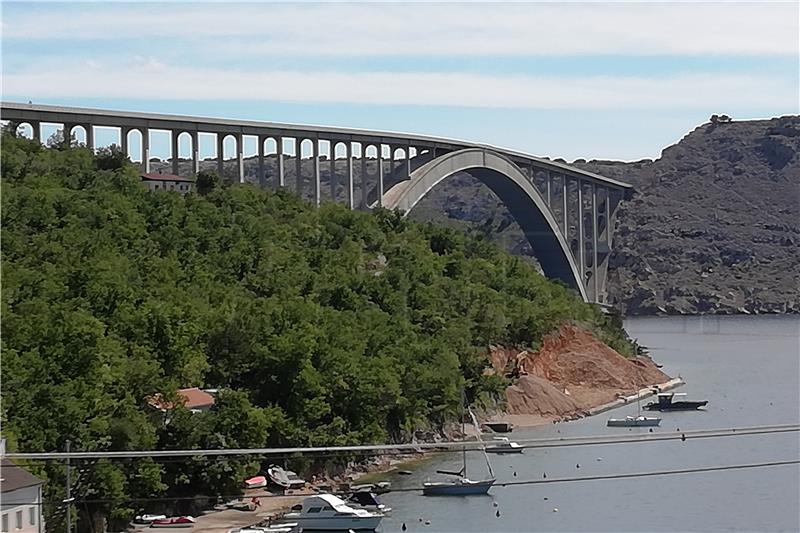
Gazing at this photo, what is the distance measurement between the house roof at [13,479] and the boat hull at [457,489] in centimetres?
881

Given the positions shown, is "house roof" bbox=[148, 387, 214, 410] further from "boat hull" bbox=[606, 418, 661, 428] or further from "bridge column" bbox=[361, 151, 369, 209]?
"bridge column" bbox=[361, 151, 369, 209]

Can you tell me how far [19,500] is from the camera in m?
12.1

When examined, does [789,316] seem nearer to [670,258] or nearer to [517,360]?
[670,258]

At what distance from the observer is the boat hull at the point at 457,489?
806 inches

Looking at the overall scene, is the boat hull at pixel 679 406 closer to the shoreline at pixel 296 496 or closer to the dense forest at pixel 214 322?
the shoreline at pixel 296 496

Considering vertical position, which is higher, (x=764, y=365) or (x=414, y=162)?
(x=414, y=162)

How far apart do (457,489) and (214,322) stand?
5867 mm

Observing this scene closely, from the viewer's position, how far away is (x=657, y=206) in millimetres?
87062

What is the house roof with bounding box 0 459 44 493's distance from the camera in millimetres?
11508

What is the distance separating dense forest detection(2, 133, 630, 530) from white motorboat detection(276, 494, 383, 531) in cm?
183

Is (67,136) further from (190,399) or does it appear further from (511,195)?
(511,195)

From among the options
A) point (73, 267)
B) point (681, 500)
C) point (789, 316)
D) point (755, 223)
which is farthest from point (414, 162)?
point (755, 223)

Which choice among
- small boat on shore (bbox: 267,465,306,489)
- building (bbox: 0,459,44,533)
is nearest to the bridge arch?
small boat on shore (bbox: 267,465,306,489)

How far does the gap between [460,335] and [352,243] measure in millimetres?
4824
